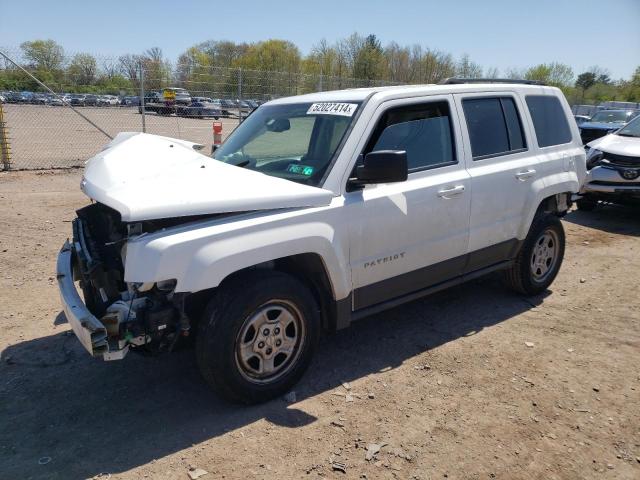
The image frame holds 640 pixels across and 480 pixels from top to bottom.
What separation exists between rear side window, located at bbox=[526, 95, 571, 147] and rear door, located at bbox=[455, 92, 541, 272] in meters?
0.22

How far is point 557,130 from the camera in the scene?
5.00 m

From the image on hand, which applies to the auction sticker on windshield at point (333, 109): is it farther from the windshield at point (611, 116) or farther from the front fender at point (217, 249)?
the windshield at point (611, 116)

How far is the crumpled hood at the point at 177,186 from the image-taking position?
274cm

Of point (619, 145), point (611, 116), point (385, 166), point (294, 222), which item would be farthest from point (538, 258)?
point (611, 116)

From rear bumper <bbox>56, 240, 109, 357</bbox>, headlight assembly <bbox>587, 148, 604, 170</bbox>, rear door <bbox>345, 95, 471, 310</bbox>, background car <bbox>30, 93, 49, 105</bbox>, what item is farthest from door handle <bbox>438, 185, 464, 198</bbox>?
background car <bbox>30, 93, 49, 105</bbox>

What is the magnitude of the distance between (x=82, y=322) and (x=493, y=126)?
3.60 metres

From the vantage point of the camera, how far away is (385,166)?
314cm

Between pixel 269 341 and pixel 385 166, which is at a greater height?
pixel 385 166

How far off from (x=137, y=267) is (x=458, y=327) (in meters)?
2.92

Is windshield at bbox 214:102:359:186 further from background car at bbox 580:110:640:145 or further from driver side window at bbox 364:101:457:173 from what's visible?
background car at bbox 580:110:640:145

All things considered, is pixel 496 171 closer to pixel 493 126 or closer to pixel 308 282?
pixel 493 126

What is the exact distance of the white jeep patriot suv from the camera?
2.77m

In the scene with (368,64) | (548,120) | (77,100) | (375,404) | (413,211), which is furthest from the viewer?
(368,64)

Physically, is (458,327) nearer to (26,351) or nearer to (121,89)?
(26,351)
